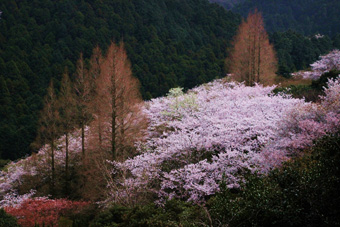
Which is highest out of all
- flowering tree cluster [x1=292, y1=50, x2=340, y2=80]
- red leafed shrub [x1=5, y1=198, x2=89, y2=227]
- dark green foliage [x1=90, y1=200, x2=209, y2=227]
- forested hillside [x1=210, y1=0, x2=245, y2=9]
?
forested hillside [x1=210, y1=0, x2=245, y2=9]

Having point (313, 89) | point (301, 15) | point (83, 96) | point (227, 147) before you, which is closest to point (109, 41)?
point (83, 96)

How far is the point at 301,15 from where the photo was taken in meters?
83.2

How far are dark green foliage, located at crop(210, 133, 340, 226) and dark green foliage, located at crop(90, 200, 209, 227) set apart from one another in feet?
2.25

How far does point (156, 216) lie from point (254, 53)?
19.8 metres

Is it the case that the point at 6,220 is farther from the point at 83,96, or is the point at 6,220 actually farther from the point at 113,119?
the point at 83,96

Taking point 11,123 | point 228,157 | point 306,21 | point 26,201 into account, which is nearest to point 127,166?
point 228,157

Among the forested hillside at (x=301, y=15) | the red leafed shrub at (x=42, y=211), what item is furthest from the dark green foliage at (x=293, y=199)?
the forested hillside at (x=301, y=15)

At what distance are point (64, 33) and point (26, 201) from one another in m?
38.5

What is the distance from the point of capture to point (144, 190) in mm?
9891

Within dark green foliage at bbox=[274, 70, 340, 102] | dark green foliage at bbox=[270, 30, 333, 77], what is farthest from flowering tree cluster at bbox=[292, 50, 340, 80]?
dark green foliage at bbox=[270, 30, 333, 77]

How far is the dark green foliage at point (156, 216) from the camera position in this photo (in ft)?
22.4

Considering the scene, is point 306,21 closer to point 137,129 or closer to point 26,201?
point 137,129

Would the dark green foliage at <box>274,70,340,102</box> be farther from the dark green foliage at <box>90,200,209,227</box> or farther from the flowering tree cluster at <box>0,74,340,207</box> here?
the dark green foliage at <box>90,200,209,227</box>

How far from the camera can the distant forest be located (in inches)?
1502
